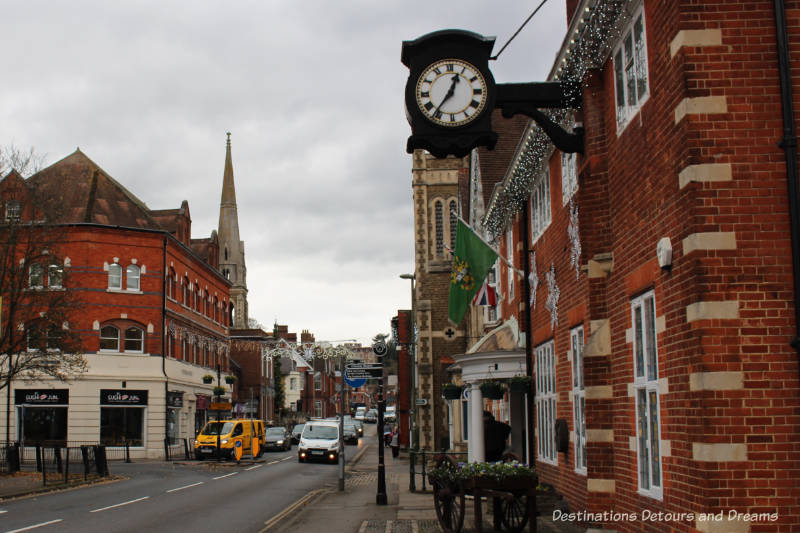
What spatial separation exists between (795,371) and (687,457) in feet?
3.84

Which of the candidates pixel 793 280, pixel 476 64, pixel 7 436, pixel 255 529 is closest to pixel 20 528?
pixel 255 529

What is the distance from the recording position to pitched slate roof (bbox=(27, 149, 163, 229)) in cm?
4212

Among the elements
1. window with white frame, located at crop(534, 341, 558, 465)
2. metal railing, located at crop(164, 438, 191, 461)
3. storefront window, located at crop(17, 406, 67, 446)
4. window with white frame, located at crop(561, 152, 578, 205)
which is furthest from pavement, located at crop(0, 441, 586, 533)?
metal railing, located at crop(164, 438, 191, 461)

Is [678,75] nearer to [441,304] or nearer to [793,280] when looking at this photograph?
[793,280]

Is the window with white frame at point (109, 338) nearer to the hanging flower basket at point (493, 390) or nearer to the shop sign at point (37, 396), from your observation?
the shop sign at point (37, 396)

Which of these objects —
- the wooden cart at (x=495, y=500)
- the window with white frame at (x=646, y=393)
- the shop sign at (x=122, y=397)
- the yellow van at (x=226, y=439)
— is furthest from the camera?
the shop sign at (x=122, y=397)

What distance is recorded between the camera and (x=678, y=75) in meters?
7.68

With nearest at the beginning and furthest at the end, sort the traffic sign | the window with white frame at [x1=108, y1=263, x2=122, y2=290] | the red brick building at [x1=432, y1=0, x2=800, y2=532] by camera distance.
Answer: the red brick building at [x1=432, y1=0, x2=800, y2=532] < the traffic sign < the window with white frame at [x1=108, y1=263, x2=122, y2=290]

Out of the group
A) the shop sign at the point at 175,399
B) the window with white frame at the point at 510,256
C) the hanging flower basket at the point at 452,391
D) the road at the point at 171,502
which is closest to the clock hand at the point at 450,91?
the road at the point at 171,502

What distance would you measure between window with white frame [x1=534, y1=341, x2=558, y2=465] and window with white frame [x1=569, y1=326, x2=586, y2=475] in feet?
5.40

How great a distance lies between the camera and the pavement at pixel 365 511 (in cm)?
1388

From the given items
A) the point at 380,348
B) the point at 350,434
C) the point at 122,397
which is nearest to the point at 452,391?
the point at 380,348

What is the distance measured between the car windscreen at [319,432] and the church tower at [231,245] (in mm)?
60861

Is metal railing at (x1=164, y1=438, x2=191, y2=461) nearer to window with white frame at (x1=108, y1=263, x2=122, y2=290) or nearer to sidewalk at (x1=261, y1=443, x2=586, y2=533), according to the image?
window with white frame at (x1=108, y1=263, x2=122, y2=290)
